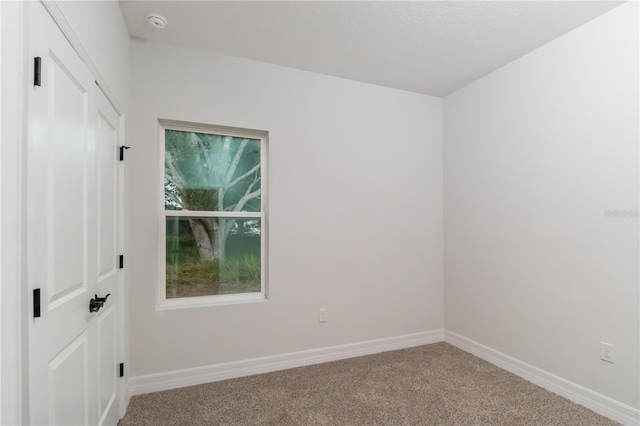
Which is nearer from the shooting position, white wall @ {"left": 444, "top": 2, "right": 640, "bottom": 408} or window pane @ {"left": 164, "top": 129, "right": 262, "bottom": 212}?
white wall @ {"left": 444, "top": 2, "right": 640, "bottom": 408}

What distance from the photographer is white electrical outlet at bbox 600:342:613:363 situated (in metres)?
2.14

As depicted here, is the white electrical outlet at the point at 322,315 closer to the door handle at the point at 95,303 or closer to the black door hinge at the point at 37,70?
the door handle at the point at 95,303

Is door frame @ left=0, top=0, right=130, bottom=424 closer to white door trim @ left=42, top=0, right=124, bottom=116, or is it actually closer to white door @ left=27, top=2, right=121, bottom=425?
white door @ left=27, top=2, right=121, bottom=425

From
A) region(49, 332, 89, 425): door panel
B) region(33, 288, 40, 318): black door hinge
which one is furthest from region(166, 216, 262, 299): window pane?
region(33, 288, 40, 318): black door hinge

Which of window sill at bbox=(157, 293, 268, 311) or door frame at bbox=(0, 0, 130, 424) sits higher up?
door frame at bbox=(0, 0, 130, 424)

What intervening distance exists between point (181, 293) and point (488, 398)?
8.45 ft

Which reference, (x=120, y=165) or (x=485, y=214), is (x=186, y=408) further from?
(x=485, y=214)

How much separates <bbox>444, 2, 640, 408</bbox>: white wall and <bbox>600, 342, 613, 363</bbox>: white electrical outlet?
0.03m

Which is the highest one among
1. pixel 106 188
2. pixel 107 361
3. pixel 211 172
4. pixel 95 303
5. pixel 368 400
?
pixel 211 172

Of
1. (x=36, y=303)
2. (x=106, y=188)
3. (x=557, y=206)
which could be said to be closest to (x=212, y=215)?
(x=106, y=188)

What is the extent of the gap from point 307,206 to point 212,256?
3.18 feet

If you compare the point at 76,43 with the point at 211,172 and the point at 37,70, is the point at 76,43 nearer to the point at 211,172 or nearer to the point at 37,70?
the point at 37,70

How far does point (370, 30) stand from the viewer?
2371mm

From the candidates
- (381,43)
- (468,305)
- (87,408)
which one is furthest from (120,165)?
(468,305)
